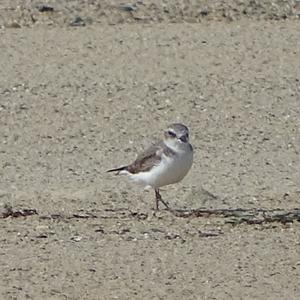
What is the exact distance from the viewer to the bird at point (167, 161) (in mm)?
10234

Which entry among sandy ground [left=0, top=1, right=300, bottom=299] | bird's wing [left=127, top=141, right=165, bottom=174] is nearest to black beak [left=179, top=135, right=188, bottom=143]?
bird's wing [left=127, top=141, right=165, bottom=174]

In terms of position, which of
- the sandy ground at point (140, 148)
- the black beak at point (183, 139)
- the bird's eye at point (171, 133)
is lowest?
the sandy ground at point (140, 148)

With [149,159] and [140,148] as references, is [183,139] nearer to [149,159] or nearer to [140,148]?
[149,159]

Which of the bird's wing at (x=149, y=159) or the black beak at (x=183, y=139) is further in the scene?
the bird's wing at (x=149, y=159)

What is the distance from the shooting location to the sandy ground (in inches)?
355

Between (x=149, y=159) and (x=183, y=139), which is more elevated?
(x=183, y=139)

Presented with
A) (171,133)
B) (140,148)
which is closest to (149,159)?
(171,133)

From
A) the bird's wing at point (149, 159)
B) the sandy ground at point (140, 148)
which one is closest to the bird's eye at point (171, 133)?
the bird's wing at point (149, 159)

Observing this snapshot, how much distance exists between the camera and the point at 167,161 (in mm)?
10289

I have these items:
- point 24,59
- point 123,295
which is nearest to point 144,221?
point 123,295

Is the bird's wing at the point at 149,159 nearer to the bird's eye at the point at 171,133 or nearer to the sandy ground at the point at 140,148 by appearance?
the bird's eye at the point at 171,133

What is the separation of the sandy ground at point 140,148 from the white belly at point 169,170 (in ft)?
0.92

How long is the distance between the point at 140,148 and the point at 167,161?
3.28 meters

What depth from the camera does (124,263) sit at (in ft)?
30.2
